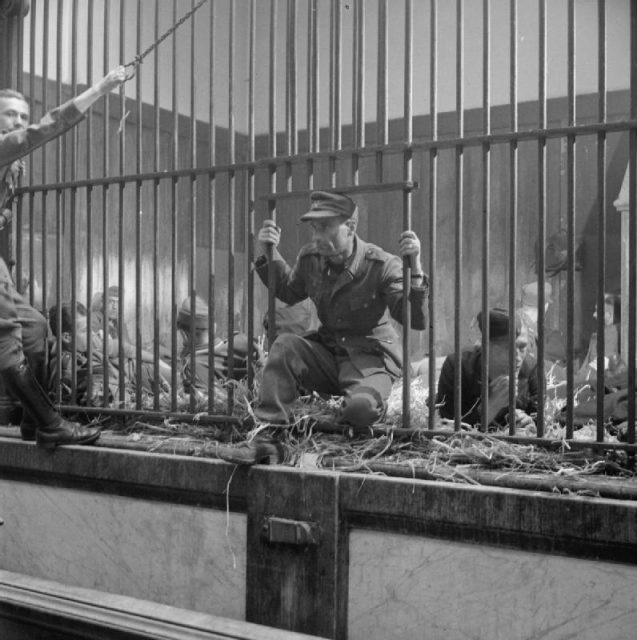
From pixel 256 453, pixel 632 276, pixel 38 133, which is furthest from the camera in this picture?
pixel 38 133

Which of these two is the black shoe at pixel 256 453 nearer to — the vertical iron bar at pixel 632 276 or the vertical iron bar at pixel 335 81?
the vertical iron bar at pixel 335 81

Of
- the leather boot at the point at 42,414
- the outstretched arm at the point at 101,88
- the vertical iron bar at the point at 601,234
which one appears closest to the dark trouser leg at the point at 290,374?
the leather boot at the point at 42,414

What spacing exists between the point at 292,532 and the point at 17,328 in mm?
1791

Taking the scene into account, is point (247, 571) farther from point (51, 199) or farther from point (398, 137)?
point (398, 137)

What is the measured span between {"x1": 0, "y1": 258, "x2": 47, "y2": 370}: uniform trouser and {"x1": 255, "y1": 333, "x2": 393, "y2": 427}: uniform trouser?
1261 millimetres

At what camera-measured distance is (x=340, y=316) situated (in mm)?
4328

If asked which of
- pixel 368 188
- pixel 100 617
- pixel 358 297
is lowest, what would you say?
pixel 100 617

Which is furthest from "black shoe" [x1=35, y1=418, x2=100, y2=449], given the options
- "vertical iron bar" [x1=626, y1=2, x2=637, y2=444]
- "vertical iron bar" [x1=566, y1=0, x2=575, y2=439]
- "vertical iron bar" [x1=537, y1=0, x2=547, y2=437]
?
"vertical iron bar" [x1=626, y1=2, x2=637, y2=444]

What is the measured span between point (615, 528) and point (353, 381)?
139 centimetres

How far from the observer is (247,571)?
3.99 metres

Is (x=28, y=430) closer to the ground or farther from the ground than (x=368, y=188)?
closer to the ground

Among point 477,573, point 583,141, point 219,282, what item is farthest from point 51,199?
point 477,573

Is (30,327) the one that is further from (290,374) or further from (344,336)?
(344,336)

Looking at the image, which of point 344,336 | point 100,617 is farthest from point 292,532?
point 344,336
